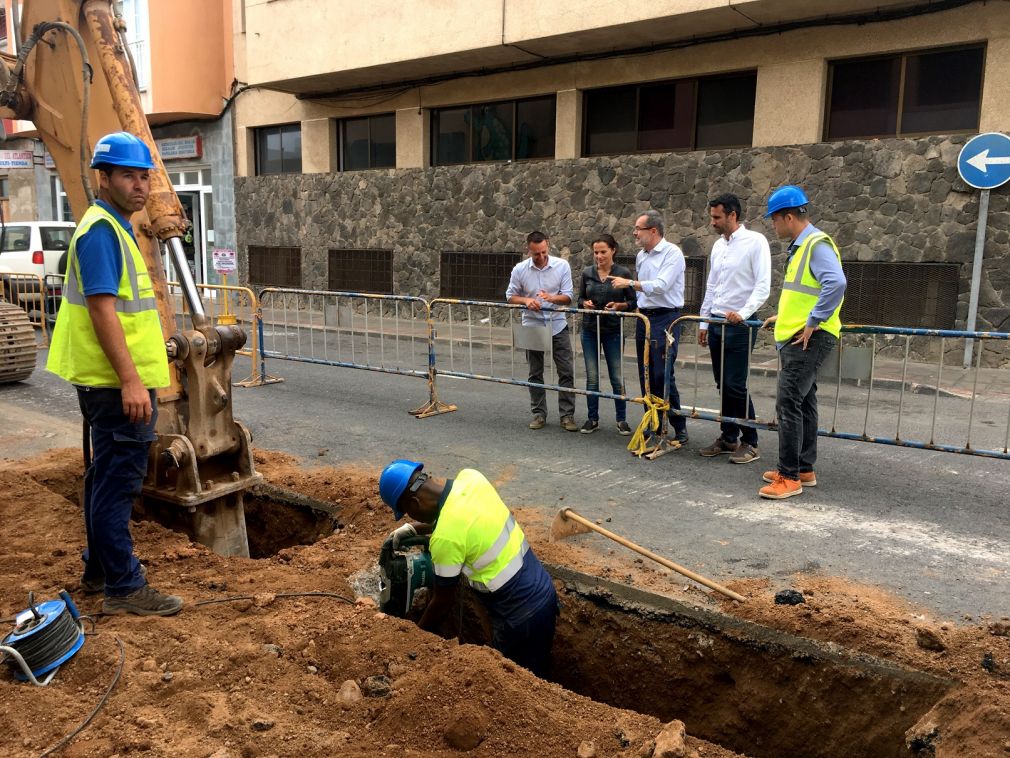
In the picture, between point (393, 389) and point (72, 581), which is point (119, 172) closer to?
point (72, 581)

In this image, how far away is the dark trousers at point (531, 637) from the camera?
4.11m

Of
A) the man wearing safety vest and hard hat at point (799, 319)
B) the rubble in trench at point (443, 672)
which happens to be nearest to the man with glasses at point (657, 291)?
the man wearing safety vest and hard hat at point (799, 319)

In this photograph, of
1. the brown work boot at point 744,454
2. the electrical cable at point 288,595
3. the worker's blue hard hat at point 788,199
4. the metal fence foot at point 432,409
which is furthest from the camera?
the metal fence foot at point 432,409

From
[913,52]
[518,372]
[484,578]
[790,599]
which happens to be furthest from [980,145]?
[484,578]

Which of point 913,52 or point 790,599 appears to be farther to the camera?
point 913,52

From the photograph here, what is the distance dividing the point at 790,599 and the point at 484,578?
163cm

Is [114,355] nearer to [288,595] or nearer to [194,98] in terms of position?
[288,595]

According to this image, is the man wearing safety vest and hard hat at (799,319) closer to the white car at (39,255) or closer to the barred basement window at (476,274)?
the barred basement window at (476,274)

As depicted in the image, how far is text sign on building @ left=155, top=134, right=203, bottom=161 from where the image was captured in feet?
69.2

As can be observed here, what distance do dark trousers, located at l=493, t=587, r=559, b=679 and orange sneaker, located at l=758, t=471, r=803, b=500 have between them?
8.01 ft

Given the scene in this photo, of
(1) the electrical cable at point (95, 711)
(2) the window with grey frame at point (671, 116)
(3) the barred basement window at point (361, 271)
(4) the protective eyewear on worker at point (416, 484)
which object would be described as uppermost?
(2) the window with grey frame at point (671, 116)

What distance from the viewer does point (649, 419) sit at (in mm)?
7316

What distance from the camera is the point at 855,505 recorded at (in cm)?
594

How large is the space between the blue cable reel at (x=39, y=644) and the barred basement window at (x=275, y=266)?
16.6 metres
